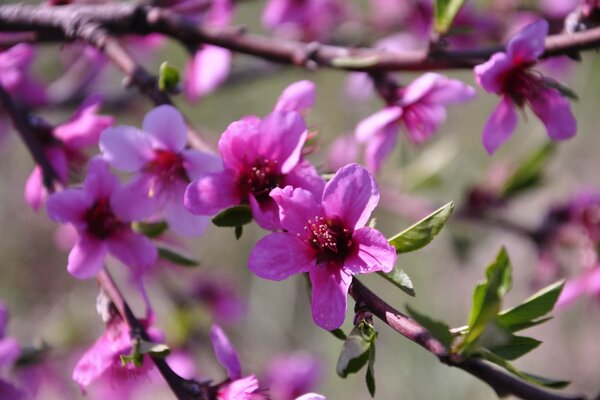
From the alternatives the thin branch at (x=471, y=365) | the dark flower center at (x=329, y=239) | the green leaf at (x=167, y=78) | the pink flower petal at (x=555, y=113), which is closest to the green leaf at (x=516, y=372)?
the thin branch at (x=471, y=365)

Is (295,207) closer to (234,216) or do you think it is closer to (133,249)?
(234,216)

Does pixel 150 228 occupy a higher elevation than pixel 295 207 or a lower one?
lower

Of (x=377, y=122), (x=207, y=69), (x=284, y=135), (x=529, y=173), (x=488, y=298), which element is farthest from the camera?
(x=529, y=173)

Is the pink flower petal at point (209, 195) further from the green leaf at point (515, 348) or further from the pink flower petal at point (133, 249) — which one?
the green leaf at point (515, 348)

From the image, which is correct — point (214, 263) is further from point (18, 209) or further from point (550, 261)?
point (550, 261)

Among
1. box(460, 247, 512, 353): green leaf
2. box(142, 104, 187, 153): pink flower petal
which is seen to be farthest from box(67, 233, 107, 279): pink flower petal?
box(460, 247, 512, 353): green leaf

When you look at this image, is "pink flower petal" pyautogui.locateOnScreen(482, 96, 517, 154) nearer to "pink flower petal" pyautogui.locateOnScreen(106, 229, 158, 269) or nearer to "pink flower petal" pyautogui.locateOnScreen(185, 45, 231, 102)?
"pink flower petal" pyautogui.locateOnScreen(106, 229, 158, 269)

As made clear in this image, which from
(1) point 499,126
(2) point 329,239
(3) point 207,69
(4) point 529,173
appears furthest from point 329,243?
(4) point 529,173
